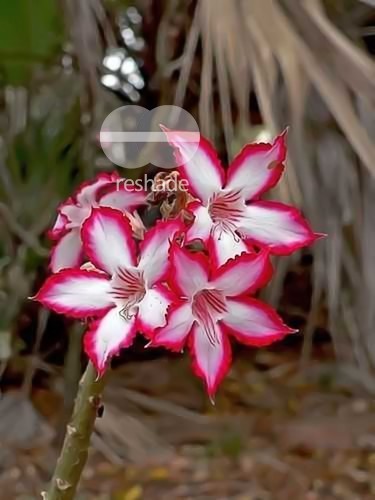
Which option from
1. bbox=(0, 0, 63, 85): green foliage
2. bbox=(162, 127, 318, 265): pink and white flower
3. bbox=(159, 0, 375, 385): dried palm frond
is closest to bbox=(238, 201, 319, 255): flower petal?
bbox=(162, 127, 318, 265): pink and white flower

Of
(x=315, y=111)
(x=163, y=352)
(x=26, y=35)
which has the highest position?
(x=26, y=35)

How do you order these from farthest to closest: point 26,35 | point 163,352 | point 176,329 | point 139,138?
point 163,352
point 26,35
point 139,138
point 176,329

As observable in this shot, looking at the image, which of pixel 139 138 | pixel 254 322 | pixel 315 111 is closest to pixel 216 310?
pixel 254 322

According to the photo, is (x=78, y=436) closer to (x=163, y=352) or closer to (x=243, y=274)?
(x=243, y=274)

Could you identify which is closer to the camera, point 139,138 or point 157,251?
point 157,251

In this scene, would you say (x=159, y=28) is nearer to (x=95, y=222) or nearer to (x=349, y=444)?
(x=349, y=444)

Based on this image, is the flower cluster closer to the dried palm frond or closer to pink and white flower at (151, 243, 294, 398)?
pink and white flower at (151, 243, 294, 398)

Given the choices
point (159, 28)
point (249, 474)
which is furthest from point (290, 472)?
point (159, 28)
